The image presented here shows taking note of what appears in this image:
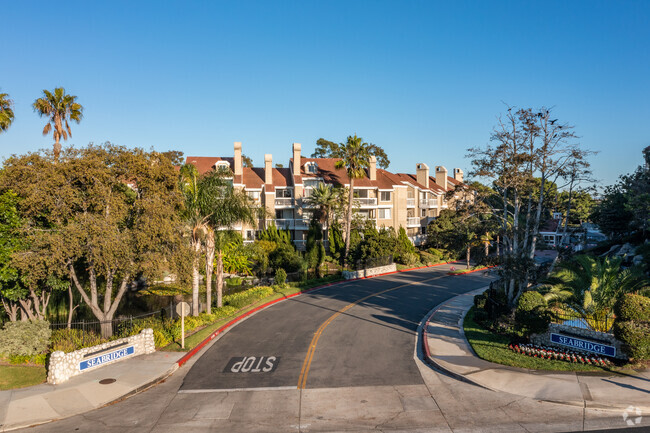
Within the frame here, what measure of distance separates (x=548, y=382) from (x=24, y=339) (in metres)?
20.8

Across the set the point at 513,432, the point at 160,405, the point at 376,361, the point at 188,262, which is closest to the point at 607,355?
the point at 513,432

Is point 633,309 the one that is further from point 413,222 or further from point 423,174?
point 423,174

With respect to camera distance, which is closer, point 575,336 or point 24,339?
point 575,336

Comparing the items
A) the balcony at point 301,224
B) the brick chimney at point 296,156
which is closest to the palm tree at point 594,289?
the balcony at point 301,224

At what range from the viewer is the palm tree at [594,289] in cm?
1792

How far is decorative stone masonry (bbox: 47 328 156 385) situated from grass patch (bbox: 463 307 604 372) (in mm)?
14680

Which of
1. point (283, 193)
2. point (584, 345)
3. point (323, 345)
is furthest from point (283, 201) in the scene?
point (584, 345)

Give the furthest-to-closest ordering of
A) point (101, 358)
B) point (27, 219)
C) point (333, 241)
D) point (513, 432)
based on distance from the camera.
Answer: point (333, 241) → point (27, 219) → point (101, 358) → point (513, 432)

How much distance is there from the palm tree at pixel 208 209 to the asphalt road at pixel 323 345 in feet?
17.2

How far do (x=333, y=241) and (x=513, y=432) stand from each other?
37.5 metres

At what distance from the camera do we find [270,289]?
108 ft

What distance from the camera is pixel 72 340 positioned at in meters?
18.0

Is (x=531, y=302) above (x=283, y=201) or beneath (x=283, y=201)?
beneath

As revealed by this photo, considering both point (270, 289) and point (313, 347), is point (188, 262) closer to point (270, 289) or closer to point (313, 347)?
point (313, 347)
